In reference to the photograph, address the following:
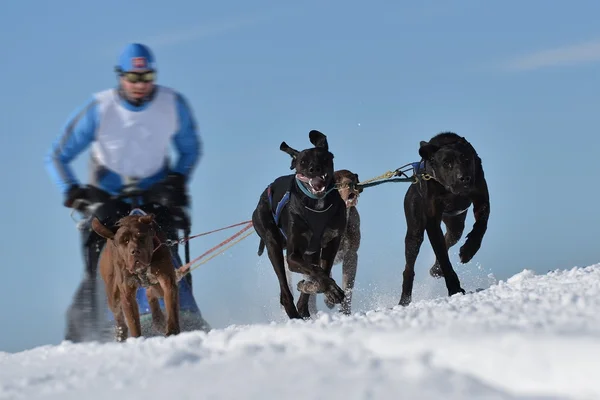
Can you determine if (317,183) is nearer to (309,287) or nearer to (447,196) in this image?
(309,287)

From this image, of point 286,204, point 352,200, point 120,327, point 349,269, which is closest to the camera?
point 120,327

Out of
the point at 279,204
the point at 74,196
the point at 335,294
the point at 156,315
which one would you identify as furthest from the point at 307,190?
the point at 74,196

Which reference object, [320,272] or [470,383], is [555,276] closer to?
[320,272]

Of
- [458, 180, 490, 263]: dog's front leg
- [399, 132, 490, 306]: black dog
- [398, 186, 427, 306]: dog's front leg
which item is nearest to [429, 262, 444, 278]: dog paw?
[398, 186, 427, 306]: dog's front leg

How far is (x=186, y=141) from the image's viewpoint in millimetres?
8695

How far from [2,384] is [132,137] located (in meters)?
3.91

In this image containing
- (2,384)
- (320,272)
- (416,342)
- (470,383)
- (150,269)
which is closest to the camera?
(470,383)

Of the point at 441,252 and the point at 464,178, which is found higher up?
the point at 464,178

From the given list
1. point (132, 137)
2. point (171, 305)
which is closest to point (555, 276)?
point (171, 305)

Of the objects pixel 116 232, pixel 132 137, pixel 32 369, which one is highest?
A: pixel 132 137

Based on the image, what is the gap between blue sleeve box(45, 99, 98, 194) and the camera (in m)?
8.60

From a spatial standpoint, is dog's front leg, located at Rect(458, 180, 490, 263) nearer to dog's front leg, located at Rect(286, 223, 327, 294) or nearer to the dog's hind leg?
the dog's hind leg

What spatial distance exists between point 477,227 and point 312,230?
5.29 feet

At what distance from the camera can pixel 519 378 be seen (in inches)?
160
